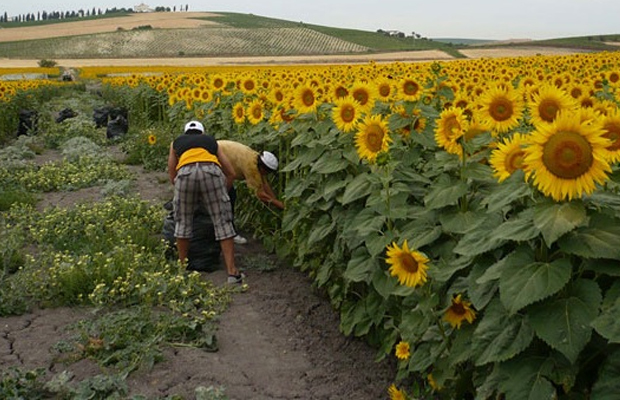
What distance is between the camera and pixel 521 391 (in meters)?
2.46

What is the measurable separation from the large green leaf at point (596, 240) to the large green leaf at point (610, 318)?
0.14 meters

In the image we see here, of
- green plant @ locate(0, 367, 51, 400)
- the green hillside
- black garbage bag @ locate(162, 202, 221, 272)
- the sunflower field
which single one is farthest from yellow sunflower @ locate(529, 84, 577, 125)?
the green hillside

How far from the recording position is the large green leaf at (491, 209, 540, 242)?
7.68ft

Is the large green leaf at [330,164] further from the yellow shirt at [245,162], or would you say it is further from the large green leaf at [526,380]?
the large green leaf at [526,380]

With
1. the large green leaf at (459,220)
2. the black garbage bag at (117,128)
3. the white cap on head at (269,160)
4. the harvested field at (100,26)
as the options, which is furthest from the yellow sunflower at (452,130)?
the harvested field at (100,26)

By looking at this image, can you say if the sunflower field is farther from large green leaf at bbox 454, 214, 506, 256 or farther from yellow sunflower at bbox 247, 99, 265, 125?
yellow sunflower at bbox 247, 99, 265, 125

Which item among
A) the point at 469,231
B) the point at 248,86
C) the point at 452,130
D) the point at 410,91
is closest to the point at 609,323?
the point at 469,231

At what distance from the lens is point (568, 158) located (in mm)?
2215

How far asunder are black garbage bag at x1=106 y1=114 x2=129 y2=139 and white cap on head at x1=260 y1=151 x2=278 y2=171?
8923 mm

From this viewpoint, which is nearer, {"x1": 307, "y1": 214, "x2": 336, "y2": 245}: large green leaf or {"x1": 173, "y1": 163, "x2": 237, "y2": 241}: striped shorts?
{"x1": 307, "y1": 214, "x2": 336, "y2": 245}: large green leaf

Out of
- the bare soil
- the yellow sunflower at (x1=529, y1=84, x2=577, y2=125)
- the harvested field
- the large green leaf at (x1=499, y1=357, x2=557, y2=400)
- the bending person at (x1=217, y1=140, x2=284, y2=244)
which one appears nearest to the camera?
the large green leaf at (x1=499, y1=357, x2=557, y2=400)

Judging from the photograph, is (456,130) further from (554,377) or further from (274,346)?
(274,346)

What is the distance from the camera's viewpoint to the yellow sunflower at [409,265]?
3070 mm

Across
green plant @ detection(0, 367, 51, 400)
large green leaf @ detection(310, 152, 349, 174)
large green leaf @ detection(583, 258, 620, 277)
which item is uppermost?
large green leaf @ detection(583, 258, 620, 277)
